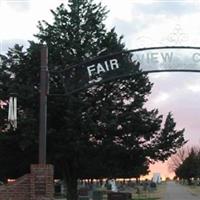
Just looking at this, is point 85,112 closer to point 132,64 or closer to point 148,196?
point 132,64

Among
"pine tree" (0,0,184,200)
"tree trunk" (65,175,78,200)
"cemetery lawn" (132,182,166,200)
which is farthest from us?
"cemetery lawn" (132,182,166,200)

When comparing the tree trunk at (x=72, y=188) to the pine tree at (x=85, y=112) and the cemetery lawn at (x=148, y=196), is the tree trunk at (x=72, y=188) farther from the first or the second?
the cemetery lawn at (x=148, y=196)

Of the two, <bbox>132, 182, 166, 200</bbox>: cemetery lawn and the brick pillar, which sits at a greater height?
<bbox>132, 182, 166, 200</bbox>: cemetery lawn

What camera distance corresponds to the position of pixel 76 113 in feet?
105

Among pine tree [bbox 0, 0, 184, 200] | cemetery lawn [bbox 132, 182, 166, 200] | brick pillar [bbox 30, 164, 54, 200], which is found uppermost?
pine tree [bbox 0, 0, 184, 200]

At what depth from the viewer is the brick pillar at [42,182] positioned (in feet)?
64.6

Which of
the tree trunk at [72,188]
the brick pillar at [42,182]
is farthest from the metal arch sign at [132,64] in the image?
the tree trunk at [72,188]

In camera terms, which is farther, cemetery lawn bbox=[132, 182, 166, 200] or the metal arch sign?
cemetery lawn bbox=[132, 182, 166, 200]

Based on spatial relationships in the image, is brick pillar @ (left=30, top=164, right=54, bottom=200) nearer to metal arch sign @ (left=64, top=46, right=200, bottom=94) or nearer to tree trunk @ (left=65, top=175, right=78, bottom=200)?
metal arch sign @ (left=64, top=46, right=200, bottom=94)

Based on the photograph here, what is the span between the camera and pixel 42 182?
19.8 m

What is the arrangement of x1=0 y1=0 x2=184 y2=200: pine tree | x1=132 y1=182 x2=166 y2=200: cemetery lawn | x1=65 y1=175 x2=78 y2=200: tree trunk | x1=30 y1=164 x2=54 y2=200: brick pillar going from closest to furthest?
1. x1=30 y1=164 x2=54 y2=200: brick pillar
2. x1=0 y1=0 x2=184 y2=200: pine tree
3. x1=65 y1=175 x2=78 y2=200: tree trunk
4. x1=132 y1=182 x2=166 y2=200: cemetery lawn

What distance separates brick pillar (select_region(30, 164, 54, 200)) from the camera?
19.7 m

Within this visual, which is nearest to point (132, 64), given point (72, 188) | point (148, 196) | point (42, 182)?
point (42, 182)

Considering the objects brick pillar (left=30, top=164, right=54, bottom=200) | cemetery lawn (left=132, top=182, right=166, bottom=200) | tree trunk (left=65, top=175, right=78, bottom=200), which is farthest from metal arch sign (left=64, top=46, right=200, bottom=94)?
cemetery lawn (left=132, top=182, right=166, bottom=200)
